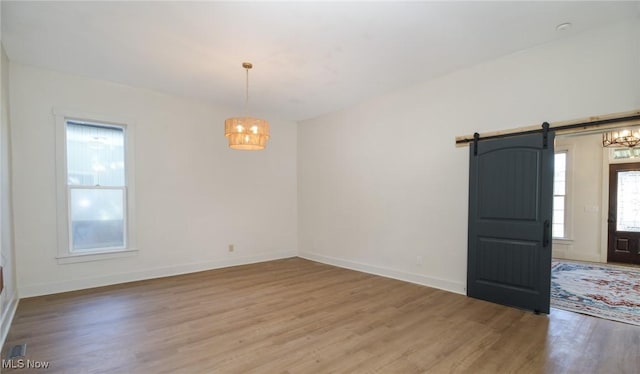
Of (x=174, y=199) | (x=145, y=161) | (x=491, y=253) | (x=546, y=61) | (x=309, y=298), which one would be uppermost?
(x=546, y=61)

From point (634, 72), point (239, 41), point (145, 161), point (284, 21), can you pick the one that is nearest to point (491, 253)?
point (634, 72)

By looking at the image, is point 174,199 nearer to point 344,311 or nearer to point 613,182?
point 344,311

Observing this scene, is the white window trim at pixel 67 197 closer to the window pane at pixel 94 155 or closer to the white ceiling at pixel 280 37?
the window pane at pixel 94 155

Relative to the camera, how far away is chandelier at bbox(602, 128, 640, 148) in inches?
215

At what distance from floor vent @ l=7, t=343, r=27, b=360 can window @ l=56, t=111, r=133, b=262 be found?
5.82 feet

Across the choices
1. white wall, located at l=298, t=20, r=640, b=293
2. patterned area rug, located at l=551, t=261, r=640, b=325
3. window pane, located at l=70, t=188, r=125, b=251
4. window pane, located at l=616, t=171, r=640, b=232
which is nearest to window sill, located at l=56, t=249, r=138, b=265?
window pane, located at l=70, t=188, r=125, b=251

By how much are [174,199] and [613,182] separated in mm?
8459

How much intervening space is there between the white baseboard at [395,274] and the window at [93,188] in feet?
11.0

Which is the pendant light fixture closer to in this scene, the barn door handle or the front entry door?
the barn door handle

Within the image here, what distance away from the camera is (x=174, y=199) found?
4.99 meters

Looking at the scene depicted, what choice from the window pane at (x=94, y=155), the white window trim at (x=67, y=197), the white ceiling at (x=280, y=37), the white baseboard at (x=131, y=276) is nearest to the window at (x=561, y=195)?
the white ceiling at (x=280, y=37)

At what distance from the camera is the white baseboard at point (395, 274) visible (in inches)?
160

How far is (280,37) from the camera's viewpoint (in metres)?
3.13

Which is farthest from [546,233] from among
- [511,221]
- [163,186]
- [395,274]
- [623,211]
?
[163,186]
